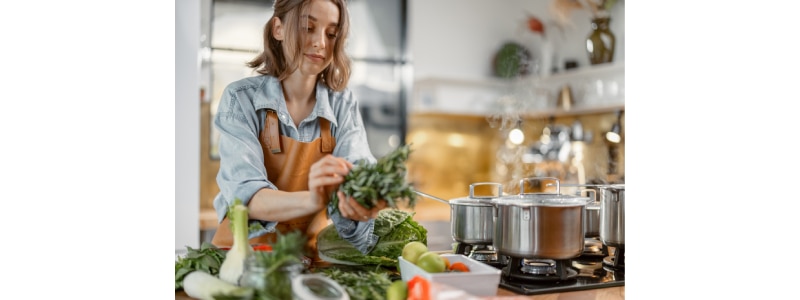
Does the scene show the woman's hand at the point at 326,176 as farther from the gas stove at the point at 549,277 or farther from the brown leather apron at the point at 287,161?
the gas stove at the point at 549,277

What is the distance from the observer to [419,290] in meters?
1.29

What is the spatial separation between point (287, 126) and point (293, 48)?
0.18 m

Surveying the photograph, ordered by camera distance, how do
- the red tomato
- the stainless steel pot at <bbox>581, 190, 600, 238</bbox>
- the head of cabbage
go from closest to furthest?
the head of cabbage → the stainless steel pot at <bbox>581, 190, 600, 238</bbox> → the red tomato

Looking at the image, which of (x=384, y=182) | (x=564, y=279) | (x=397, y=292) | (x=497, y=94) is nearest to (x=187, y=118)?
(x=384, y=182)

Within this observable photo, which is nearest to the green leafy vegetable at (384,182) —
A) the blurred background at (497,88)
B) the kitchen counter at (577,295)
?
the kitchen counter at (577,295)

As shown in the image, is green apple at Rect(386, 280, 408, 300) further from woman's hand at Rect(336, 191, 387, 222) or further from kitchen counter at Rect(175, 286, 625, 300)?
kitchen counter at Rect(175, 286, 625, 300)

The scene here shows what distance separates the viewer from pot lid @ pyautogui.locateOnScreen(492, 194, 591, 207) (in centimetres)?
154

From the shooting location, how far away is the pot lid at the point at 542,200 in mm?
1545

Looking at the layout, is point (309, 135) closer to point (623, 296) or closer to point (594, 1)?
point (623, 296)

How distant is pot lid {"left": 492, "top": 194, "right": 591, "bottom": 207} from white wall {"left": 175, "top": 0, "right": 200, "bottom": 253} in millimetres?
755

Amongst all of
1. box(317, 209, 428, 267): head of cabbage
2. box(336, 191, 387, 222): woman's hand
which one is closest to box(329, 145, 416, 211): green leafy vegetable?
box(336, 191, 387, 222): woman's hand
